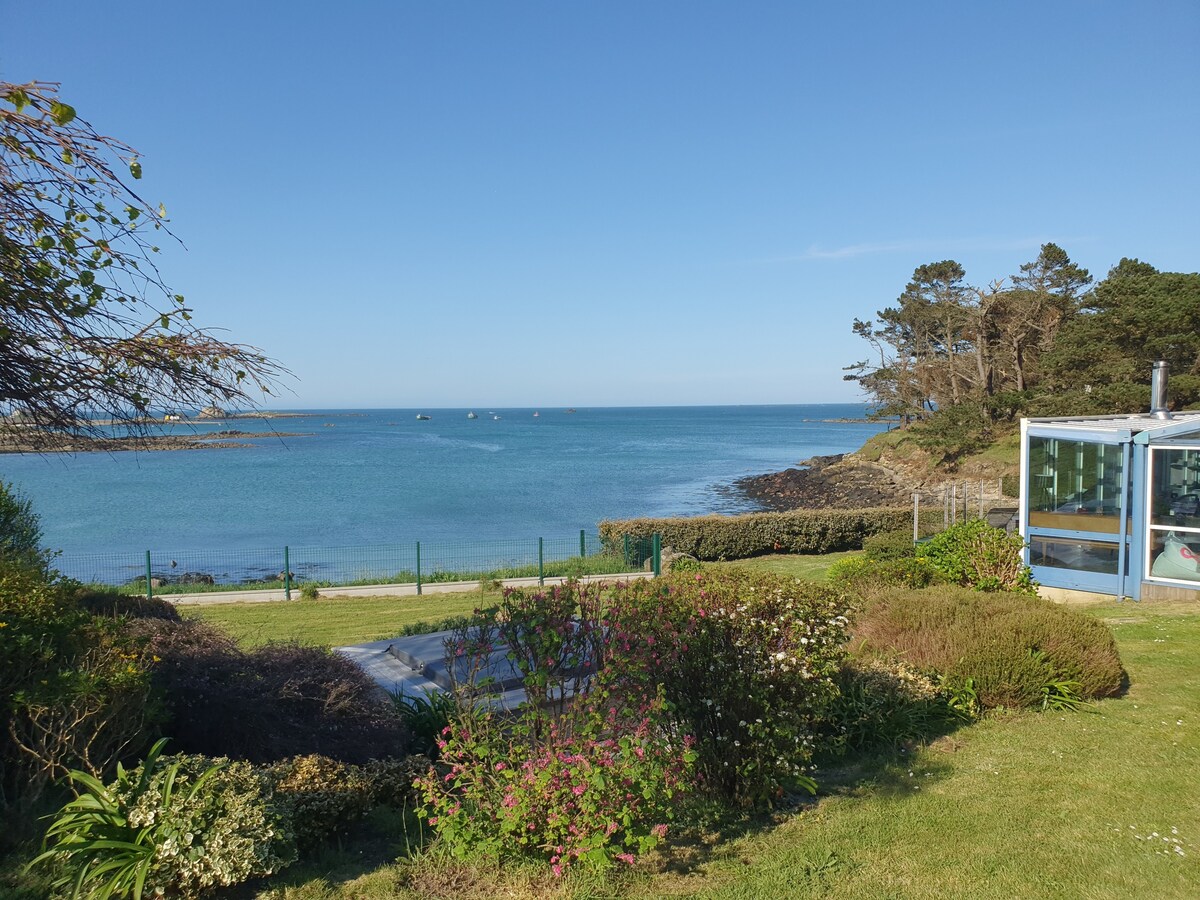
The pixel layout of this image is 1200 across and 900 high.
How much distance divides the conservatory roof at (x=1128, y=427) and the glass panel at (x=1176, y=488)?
0.88ft

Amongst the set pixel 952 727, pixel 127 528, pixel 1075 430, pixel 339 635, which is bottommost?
pixel 127 528

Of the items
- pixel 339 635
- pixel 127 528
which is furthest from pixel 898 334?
pixel 339 635

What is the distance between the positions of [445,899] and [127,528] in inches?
1599

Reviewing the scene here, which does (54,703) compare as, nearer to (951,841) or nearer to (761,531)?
(951,841)

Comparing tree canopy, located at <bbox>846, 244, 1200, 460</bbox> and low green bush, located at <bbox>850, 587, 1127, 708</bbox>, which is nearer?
low green bush, located at <bbox>850, 587, 1127, 708</bbox>

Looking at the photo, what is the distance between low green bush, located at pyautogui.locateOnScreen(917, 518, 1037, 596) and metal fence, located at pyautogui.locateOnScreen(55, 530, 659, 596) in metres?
9.64

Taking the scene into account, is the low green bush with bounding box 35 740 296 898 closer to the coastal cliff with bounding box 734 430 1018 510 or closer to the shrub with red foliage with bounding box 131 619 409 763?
the shrub with red foliage with bounding box 131 619 409 763

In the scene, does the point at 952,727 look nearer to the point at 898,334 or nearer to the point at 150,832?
the point at 150,832

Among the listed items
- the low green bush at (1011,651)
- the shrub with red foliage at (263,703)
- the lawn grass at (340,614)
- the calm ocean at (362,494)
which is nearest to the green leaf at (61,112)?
the shrub with red foliage at (263,703)

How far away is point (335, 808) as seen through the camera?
429cm

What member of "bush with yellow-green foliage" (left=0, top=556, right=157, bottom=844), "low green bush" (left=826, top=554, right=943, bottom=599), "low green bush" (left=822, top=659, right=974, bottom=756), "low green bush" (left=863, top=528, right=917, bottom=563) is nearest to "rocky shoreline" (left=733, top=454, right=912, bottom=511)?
"low green bush" (left=863, top=528, right=917, bottom=563)

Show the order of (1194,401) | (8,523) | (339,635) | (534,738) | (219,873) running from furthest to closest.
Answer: (1194,401)
(339,635)
(8,523)
(534,738)
(219,873)

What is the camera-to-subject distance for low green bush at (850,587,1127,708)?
257 inches

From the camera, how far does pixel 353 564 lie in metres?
28.4
